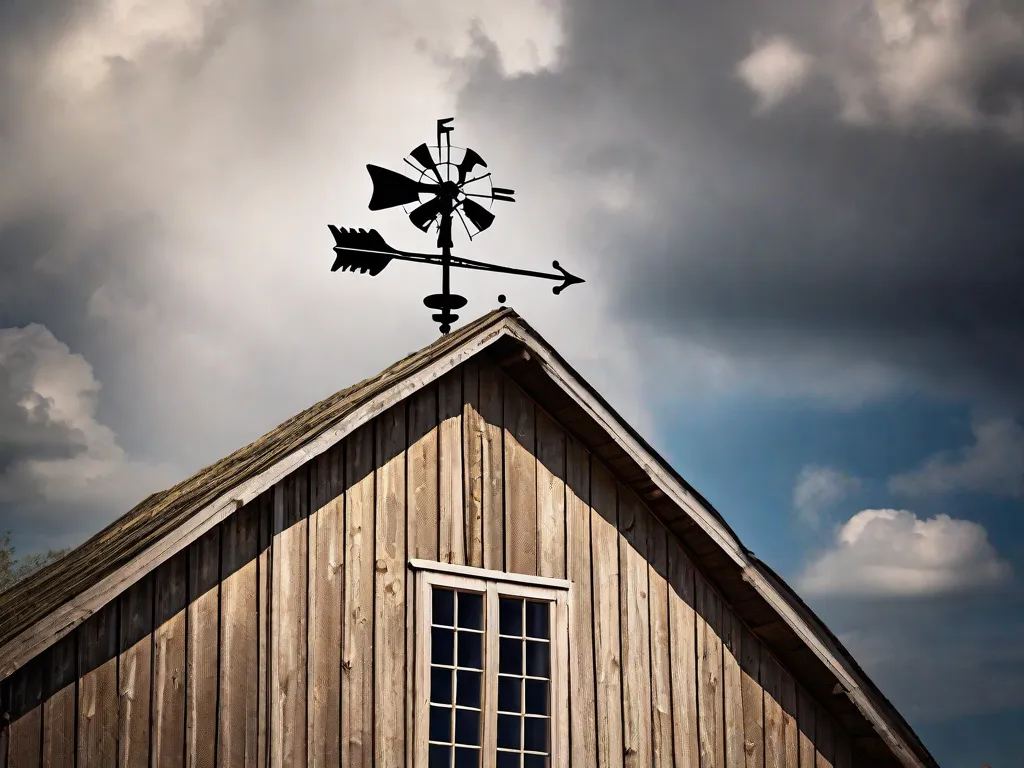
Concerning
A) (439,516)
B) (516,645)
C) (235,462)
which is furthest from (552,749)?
(235,462)

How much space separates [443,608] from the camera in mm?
10766

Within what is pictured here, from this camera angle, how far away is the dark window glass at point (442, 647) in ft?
34.9

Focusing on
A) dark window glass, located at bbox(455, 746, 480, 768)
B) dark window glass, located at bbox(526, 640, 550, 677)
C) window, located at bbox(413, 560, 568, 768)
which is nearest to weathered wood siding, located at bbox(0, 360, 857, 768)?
window, located at bbox(413, 560, 568, 768)

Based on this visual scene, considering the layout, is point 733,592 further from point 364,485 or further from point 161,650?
point 161,650

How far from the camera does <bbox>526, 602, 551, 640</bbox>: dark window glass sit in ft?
36.8

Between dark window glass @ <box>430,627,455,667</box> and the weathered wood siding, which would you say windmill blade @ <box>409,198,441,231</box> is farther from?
dark window glass @ <box>430,627,455,667</box>

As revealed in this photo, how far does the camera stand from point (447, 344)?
437 inches

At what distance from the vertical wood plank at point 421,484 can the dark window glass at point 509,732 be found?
102 centimetres

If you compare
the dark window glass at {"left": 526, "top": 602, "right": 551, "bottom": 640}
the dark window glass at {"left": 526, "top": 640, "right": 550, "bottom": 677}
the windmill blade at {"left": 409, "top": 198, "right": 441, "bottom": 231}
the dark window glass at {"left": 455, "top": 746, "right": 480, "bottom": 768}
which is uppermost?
the windmill blade at {"left": 409, "top": 198, "right": 441, "bottom": 231}

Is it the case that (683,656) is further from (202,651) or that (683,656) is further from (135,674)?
(135,674)

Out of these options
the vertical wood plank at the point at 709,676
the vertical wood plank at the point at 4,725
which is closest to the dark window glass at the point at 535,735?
the vertical wood plank at the point at 709,676

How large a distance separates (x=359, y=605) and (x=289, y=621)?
23.2 inches

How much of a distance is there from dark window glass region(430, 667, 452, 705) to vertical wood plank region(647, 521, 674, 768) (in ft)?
6.39

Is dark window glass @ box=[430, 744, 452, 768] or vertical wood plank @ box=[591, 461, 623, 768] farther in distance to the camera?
vertical wood plank @ box=[591, 461, 623, 768]
